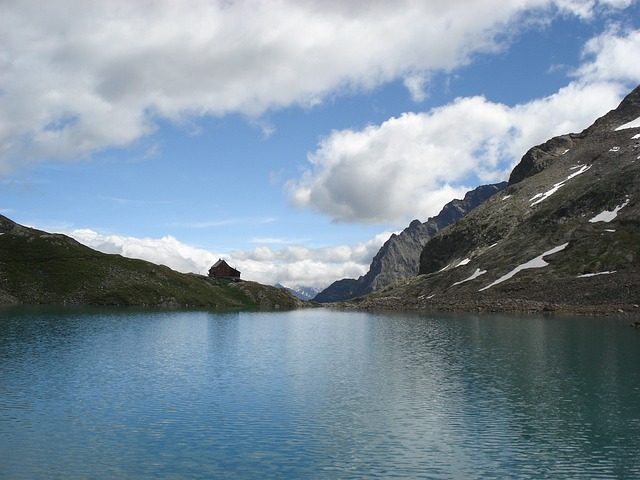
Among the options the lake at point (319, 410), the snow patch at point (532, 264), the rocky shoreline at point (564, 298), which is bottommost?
the lake at point (319, 410)

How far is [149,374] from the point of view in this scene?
54438 millimetres

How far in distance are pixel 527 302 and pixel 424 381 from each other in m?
116

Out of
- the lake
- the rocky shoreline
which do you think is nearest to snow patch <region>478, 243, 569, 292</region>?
the rocky shoreline

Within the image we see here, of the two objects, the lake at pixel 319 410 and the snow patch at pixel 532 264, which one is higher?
the snow patch at pixel 532 264

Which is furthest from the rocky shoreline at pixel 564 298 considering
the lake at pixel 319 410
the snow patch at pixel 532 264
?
the lake at pixel 319 410

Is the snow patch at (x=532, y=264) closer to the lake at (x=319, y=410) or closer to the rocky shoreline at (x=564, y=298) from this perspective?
the rocky shoreline at (x=564, y=298)

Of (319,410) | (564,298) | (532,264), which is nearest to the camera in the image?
(319,410)

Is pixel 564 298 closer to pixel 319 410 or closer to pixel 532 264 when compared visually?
pixel 532 264

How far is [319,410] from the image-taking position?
39.9m

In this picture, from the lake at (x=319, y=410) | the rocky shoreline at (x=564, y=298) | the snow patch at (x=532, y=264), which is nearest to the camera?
the lake at (x=319, y=410)

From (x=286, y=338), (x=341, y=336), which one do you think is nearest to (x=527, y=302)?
(x=341, y=336)

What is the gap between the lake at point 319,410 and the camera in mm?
27922

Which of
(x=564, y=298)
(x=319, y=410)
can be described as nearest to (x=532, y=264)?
(x=564, y=298)

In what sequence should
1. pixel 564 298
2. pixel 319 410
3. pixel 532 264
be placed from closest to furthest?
pixel 319 410
pixel 564 298
pixel 532 264
